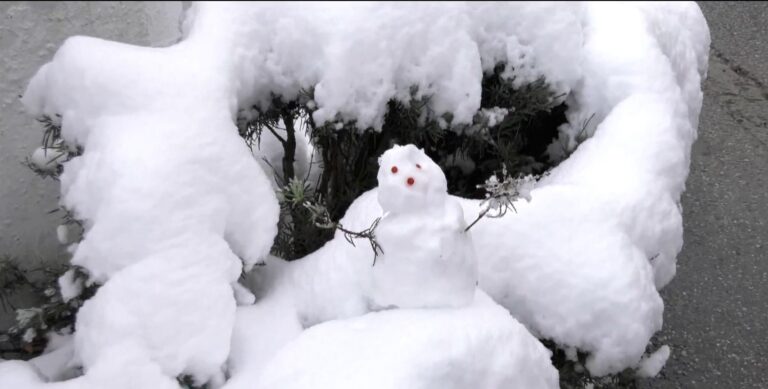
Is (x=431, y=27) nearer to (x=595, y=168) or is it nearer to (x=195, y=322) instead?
(x=595, y=168)

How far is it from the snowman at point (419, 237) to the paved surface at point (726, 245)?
159 cm

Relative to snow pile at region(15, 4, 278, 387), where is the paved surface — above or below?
below

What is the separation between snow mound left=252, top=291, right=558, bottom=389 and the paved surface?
1.51 metres

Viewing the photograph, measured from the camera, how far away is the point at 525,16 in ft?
7.60

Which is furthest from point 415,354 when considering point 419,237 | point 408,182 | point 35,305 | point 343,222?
point 35,305

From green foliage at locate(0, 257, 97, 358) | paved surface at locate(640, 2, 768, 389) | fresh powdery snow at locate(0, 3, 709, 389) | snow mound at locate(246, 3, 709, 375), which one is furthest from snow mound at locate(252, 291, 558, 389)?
paved surface at locate(640, 2, 768, 389)

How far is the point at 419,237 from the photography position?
5.43ft

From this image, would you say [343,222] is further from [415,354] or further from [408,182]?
[415,354]

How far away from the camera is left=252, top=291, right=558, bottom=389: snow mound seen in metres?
1.48

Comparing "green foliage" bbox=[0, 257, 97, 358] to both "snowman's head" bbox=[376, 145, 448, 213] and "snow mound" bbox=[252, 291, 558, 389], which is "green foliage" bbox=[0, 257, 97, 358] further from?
"snowman's head" bbox=[376, 145, 448, 213]

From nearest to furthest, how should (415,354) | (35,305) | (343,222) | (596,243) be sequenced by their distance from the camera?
(415,354)
(596,243)
(343,222)
(35,305)

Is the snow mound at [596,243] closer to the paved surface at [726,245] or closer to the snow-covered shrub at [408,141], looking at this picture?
the snow-covered shrub at [408,141]

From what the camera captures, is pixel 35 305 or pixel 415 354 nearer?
pixel 415 354

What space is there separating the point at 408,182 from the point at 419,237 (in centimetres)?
14
